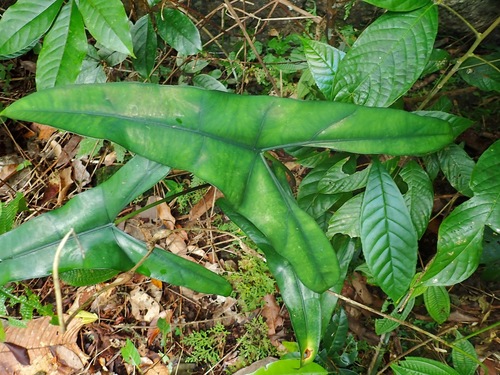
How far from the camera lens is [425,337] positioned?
131cm

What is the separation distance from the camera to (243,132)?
62 centimetres

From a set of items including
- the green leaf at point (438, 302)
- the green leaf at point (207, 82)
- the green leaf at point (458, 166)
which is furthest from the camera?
the green leaf at point (207, 82)

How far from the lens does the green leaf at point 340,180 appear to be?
0.90m

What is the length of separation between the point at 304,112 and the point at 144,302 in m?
1.23

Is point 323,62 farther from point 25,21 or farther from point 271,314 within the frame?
point 271,314

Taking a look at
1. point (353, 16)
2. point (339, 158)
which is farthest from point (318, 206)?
point (353, 16)

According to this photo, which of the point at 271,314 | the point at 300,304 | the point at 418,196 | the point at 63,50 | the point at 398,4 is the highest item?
the point at 398,4

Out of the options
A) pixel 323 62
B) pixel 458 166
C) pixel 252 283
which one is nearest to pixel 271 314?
pixel 252 283

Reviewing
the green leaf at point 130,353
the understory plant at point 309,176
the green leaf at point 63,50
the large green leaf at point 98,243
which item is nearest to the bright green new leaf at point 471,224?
the understory plant at point 309,176

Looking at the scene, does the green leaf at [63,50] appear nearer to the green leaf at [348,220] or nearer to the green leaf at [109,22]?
the green leaf at [109,22]

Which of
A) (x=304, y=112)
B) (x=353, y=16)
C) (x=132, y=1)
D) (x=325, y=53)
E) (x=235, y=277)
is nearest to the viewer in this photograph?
(x=304, y=112)

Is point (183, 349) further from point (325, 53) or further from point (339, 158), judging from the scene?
point (325, 53)

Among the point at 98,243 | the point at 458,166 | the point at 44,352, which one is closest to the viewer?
the point at 98,243

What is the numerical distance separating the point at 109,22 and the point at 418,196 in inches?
27.7
